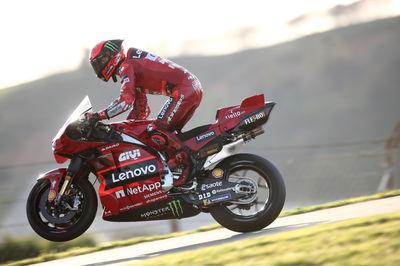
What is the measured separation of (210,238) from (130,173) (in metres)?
1.14

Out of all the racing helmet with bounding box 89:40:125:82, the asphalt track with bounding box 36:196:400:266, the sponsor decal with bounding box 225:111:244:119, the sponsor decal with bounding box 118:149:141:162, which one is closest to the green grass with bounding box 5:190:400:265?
the asphalt track with bounding box 36:196:400:266

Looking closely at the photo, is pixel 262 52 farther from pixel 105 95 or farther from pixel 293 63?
pixel 105 95

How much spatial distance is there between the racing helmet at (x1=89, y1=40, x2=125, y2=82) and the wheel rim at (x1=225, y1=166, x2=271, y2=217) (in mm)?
1766

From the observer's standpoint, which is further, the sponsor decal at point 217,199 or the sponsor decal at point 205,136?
the sponsor decal at point 205,136

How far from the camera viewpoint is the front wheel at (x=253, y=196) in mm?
7125

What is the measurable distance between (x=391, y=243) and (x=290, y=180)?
26.3 feet

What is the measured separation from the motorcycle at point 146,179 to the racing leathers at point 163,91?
0.40ft

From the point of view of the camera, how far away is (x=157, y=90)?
7781 mm

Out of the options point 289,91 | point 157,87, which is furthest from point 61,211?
point 289,91

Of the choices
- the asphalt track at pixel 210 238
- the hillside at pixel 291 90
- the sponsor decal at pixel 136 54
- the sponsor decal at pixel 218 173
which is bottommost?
the asphalt track at pixel 210 238

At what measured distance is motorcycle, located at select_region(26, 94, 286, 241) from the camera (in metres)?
7.25

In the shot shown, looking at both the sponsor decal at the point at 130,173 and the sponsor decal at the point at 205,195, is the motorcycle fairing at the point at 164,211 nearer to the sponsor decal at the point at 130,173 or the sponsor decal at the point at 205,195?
the sponsor decal at the point at 205,195

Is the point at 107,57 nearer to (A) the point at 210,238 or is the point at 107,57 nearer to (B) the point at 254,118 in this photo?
(B) the point at 254,118

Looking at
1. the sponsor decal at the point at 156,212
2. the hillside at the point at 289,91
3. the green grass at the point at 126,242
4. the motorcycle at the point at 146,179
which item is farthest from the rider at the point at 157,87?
the hillside at the point at 289,91
